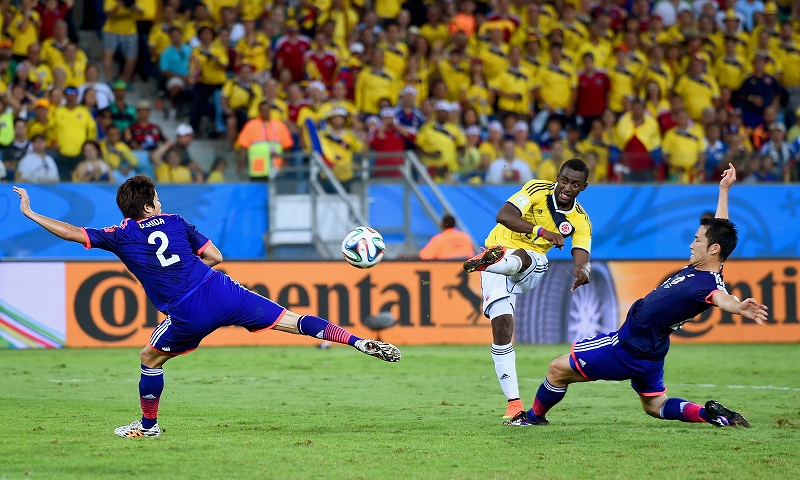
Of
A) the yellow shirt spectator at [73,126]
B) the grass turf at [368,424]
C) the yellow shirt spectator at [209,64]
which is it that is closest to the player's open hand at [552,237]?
the grass turf at [368,424]

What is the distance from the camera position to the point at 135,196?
7.84m

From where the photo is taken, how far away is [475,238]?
762 inches

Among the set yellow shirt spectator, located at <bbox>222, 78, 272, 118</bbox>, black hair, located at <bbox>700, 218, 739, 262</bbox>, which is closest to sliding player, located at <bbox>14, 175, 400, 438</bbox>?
black hair, located at <bbox>700, 218, 739, 262</bbox>

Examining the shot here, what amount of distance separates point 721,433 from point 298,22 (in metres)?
15.9

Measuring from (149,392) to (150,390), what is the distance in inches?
0.9

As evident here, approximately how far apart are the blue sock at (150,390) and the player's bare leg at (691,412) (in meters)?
3.66

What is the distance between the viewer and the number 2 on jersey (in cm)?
780

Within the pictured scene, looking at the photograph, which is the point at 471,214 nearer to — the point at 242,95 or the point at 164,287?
the point at 242,95

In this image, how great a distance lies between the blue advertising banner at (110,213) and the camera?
56.9 feet

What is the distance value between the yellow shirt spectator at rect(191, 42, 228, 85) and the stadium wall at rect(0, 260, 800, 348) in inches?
204

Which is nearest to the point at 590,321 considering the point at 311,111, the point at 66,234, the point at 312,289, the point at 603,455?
the point at 312,289

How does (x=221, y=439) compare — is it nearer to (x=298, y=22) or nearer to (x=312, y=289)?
(x=312, y=289)

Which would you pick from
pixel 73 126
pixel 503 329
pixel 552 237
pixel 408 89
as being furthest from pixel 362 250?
pixel 408 89

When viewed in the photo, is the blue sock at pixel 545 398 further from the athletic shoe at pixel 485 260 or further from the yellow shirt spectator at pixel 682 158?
the yellow shirt spectator at pixel 682 158
